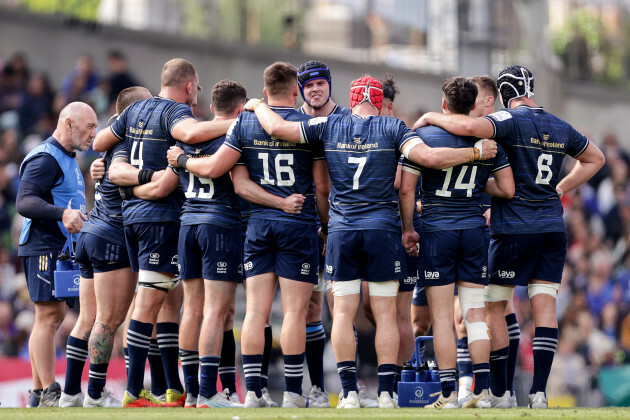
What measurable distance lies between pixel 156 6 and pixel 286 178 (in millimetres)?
12578

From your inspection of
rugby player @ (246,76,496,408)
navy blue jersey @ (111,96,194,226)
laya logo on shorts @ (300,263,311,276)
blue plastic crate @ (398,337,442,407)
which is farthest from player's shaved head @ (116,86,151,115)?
blue plastic crate @ (398,337,442,407)

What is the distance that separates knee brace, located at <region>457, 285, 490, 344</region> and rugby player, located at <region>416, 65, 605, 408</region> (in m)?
0.37

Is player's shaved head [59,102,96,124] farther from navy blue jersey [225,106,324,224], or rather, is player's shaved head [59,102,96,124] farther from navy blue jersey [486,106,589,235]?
navy blue jersey [486,106,589,235]

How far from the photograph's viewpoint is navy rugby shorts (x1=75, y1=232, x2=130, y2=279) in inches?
356

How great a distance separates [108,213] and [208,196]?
117 cm

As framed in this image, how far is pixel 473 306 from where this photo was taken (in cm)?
853

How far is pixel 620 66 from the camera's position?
28172 mm

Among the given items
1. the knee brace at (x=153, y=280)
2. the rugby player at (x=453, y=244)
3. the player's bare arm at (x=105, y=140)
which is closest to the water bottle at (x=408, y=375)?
the rugby player at (x=453, y=244)

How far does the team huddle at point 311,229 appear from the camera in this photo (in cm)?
840

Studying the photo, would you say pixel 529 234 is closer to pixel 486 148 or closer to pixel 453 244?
pixel 453 244

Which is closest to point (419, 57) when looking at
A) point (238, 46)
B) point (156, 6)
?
point (238, 46)

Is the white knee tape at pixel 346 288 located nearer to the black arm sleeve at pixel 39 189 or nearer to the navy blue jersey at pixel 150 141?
the navy blue jersey at pixel 150 141

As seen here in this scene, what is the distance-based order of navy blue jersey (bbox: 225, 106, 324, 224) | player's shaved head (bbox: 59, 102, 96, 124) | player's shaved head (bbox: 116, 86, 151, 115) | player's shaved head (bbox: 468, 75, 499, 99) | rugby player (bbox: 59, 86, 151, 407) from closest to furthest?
navy blue jersey (bbox: 225, 106, 324, 224) < rugby player (bbox: 59, 86, 151, 407) < player's shaved head (bbox: 116, 86, 151, 115) < player's shaved head (bbox: 59, 102, 96, 124) < player's shaved head (bbox: 468, 75, 499, 99)

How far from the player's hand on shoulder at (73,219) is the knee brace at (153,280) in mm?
919
